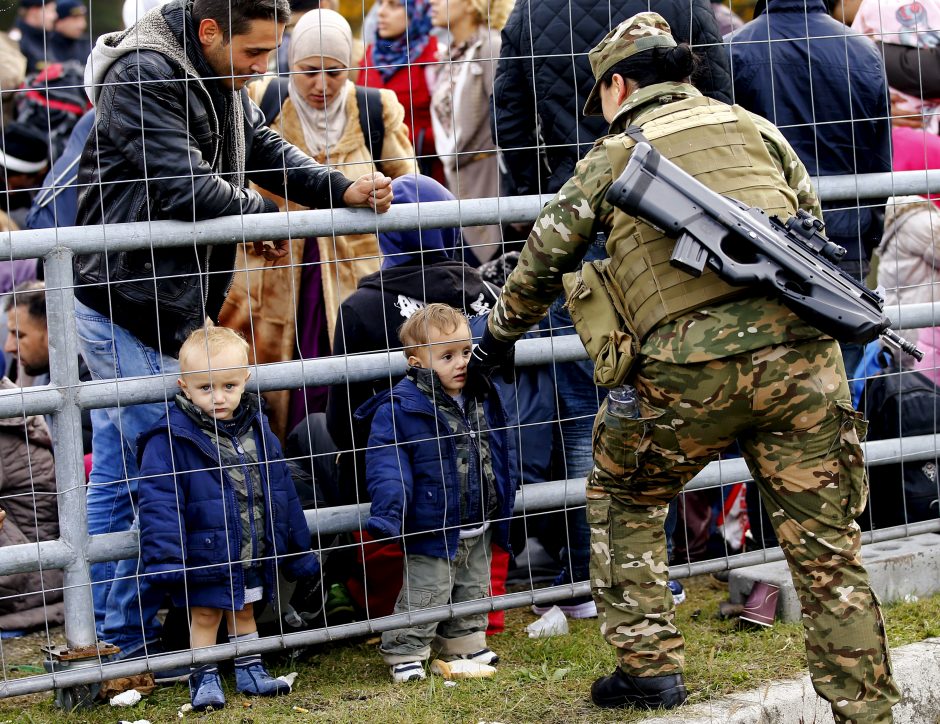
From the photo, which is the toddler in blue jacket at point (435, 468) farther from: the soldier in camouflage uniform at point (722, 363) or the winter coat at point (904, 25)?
the winter coat at point (904, 25)

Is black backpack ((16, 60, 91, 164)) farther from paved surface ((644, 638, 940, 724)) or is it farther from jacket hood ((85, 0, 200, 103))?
paved surface ((644, 638, 940, 724))

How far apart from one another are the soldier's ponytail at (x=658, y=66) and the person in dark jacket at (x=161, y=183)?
88 centimetres

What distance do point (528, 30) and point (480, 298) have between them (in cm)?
101

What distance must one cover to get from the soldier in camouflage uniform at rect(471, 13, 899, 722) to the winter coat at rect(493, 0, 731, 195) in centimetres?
94

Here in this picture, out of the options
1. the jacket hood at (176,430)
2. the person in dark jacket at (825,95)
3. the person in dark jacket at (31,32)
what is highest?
the person in dark jacket at (31,32)

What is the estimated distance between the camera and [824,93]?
15.9ft

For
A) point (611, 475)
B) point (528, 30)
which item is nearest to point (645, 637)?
point (611, 475)

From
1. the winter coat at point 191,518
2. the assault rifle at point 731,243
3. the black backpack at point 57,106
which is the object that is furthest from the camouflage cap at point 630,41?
the black backpack at point 57,106

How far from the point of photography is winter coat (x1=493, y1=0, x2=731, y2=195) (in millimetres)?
4555

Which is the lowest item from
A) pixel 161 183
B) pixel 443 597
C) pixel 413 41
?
pixel 443 597

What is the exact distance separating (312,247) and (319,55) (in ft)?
2.68

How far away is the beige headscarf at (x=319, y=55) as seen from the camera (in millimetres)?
5344

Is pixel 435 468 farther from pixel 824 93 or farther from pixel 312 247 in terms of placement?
pixel 824 93

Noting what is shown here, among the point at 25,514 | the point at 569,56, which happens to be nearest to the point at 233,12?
the point at 569,56
